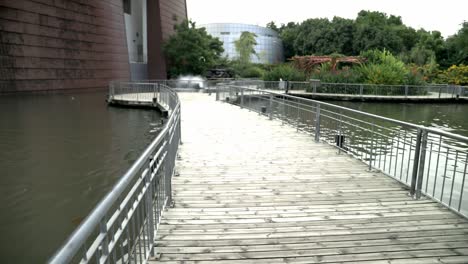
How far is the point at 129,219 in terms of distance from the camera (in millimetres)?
2975

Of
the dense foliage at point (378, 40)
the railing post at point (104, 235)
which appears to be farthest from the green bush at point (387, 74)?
the railing post at point (104, 235)

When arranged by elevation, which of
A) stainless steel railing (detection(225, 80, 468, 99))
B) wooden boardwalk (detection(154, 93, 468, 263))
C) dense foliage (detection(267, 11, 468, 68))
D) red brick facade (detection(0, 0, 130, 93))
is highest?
dense foliage (detection(267, 11, 468, 68))

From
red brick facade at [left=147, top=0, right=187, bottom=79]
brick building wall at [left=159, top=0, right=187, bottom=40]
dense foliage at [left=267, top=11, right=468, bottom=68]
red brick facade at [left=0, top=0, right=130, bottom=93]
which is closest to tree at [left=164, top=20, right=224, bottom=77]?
red brick facade at [left=147, top=0, right=187, bottom=79]

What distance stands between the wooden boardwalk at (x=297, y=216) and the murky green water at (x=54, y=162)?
227 centimetres

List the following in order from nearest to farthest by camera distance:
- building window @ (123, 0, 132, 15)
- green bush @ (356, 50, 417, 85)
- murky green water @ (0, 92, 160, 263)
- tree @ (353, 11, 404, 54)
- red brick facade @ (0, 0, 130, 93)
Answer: murky green water @ (0, 92, 160, 263)
red brick facade @ (0, 0, 130, 93)
green bush @ (356, 50, 417, 85)
building window @ (123, 0, 132, 15)
tree @ (353, 11, 404, 54)

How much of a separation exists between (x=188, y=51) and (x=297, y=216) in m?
32.4

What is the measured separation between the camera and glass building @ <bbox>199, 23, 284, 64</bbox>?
78125 mm

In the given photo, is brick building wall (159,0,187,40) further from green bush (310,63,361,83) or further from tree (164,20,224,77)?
green bush (310,63,361,83)

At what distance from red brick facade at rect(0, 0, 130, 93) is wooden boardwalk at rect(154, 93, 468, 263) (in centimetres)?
1828

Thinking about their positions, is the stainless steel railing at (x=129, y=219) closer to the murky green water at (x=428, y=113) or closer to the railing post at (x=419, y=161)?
the railing post at (x=419, y=161)

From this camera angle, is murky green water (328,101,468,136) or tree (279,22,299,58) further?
tree (279,22,299,58)

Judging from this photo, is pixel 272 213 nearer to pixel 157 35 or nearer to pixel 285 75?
pixel 285 75

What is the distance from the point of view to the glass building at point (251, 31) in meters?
78.1

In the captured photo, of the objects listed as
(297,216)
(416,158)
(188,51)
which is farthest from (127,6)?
(297,216)
